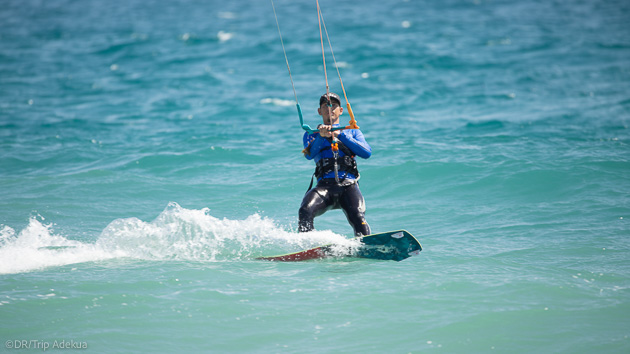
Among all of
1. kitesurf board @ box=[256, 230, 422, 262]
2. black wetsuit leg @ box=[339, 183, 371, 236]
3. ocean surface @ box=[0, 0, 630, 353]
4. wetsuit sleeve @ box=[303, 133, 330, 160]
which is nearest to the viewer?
ocean surface @ box=[0, 0, 630, 353]

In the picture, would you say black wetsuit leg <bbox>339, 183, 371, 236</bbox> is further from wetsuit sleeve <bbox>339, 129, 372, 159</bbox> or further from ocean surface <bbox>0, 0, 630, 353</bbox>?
wetsuit sleeve <bbox>339, 129, 372, 159</bbox>

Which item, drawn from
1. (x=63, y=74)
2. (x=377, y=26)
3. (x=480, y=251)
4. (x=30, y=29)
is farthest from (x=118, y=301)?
(x=30, y=29)

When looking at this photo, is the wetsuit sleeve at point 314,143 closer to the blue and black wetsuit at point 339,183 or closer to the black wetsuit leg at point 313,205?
the blue and black wetsuit at point 339,183

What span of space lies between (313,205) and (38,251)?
3.35 meters

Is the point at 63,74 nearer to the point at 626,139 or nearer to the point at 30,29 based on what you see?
the point at 30,29

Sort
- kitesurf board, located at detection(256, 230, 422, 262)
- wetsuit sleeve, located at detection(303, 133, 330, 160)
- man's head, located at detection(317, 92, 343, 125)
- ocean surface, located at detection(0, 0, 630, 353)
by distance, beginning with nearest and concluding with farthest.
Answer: ocean surface, located at detection(0, 0, 630, 353) → kitesurf board, located at detection(256, 230, 422, 262) → man's head, located at detection(317, 92, 343, 125) → wetsuit sleeve, located at detection(303, 133, 330, 160)

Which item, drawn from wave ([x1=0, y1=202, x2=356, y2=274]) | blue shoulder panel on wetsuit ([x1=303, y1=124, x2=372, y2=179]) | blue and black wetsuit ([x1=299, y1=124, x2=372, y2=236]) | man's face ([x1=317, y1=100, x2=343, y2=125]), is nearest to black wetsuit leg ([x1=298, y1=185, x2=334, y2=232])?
blue and black wetsuit ([x1=299, y1=124, x2=372, y2=236])

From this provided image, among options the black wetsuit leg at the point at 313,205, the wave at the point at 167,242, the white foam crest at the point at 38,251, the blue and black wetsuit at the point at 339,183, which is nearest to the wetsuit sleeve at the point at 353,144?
the blue and black wetsuit at the point at 339,183

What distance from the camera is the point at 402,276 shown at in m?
6.79

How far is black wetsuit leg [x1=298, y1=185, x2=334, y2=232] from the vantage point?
746cm

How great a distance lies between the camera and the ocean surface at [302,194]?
573 centimetres

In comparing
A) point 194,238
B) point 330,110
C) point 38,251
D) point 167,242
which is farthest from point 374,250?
point 38,251

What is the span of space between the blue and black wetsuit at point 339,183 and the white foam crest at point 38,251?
8.07 feet

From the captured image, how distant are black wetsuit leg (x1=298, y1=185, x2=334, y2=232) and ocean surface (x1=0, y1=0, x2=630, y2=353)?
19 cm
